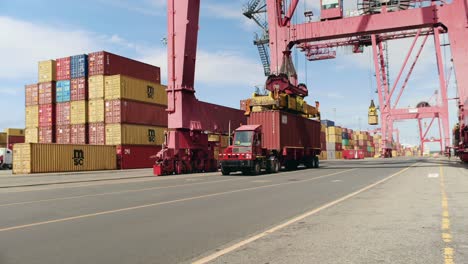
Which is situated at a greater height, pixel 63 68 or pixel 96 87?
pixel 63 68

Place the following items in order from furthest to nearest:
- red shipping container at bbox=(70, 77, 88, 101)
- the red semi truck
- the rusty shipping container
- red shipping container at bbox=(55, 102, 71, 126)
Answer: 1. red shipping container at bbox=(55, 102, 71, 126)
2. red shipping container at bbox=(70, 77, 88, 101)
3. the rusty shipping container
4. the red semi truck

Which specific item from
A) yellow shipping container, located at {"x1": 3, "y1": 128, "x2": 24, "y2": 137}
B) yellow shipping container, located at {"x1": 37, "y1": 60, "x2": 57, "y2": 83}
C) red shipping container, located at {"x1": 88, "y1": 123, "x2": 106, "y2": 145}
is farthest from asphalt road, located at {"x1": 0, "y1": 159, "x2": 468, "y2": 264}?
yellow shipping container, located at {"x1": 3, "y1": 128, "x2": 24, "y2": 137}

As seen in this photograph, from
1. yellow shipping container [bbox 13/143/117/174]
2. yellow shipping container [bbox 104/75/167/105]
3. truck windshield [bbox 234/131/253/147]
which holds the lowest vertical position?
yellow shipping container [bbox 13/143/117/174]

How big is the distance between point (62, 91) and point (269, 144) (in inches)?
946

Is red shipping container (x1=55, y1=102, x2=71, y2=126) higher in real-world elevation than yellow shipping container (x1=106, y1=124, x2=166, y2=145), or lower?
higher

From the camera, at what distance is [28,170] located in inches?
1243

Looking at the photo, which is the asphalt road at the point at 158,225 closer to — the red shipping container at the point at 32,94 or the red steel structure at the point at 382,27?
the red steel structure at the point at 382,27

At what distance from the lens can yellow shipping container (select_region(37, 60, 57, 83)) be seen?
134ft

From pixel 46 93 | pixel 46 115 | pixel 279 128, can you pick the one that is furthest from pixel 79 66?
pixel 279 128

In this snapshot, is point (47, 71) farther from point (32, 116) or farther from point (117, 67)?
point (117, 67)

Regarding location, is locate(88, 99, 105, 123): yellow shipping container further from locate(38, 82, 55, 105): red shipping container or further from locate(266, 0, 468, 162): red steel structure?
locate(266, 0, 468, 162): red steel structure

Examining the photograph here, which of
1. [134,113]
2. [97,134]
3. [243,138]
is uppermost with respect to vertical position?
[134,113]

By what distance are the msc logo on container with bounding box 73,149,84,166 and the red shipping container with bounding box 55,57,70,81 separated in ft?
31.1

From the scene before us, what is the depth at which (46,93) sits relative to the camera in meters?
40.8
